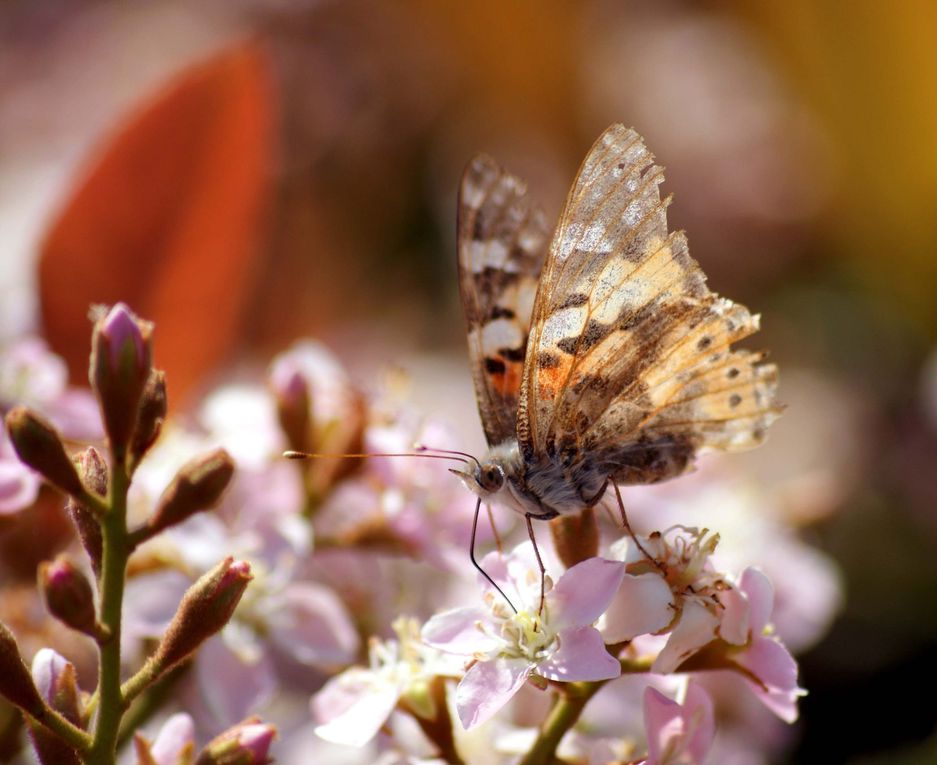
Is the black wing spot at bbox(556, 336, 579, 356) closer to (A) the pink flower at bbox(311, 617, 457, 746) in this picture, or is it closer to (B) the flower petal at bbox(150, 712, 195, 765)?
(A) the pink flower at bbox(311, 617, 457, 746)

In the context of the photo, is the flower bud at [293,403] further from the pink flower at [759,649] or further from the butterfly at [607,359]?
the pink flower at [759,649]

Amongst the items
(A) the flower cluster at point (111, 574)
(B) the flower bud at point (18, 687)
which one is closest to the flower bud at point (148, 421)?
(A) the flower cluster at point (111, 574)

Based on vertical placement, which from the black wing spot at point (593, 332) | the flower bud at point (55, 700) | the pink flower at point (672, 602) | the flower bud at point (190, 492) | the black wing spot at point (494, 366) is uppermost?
the black wing spot at point (593, 332)

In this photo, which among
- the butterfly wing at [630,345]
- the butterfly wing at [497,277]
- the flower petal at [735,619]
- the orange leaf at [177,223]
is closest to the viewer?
the flower petal at [735,619]

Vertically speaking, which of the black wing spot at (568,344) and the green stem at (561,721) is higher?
the black wing spot at (568,344)

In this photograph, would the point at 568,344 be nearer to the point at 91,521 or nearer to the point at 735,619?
the point at 735,619

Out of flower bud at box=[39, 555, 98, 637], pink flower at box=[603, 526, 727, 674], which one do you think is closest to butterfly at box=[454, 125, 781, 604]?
pink flower at box=[603, 526, 727, 674]
